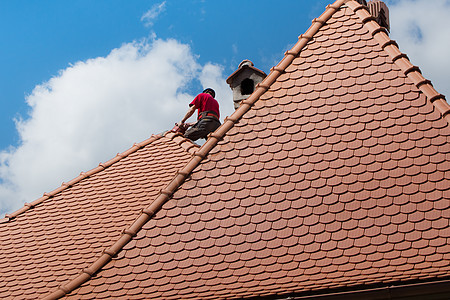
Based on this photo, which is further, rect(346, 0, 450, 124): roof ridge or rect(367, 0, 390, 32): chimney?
rect(367, 0, 390, 32): chimney

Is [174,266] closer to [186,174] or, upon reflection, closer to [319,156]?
[186,174]

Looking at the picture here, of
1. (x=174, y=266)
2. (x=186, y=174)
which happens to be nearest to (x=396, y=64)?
(x=186, y=174)

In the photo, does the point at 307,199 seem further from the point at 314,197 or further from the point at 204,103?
the point at 204,103

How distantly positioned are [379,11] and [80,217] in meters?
6.85

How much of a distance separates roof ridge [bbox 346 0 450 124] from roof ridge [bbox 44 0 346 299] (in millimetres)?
545

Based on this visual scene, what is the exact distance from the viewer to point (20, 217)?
380 inches

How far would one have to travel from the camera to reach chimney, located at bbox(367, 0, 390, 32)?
11.3m

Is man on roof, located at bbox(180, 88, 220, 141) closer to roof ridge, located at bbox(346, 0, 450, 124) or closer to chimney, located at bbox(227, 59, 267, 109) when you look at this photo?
chimney, located at bbox(227, 59, 267, 109)

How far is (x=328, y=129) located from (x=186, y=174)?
181 centimetres

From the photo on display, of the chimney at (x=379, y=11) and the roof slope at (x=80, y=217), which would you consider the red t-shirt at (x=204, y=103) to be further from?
the chimney at (x=379, y=11)

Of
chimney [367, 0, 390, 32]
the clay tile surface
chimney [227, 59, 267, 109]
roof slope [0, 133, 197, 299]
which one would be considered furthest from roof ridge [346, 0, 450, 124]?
roof slope [0, 133, 197, 299]

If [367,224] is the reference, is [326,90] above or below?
above

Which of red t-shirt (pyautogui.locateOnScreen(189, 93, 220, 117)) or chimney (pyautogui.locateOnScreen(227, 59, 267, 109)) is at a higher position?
chimney (pyautogui.locateOnScreen(227, 59, 267, 109))

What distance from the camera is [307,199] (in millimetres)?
6562
